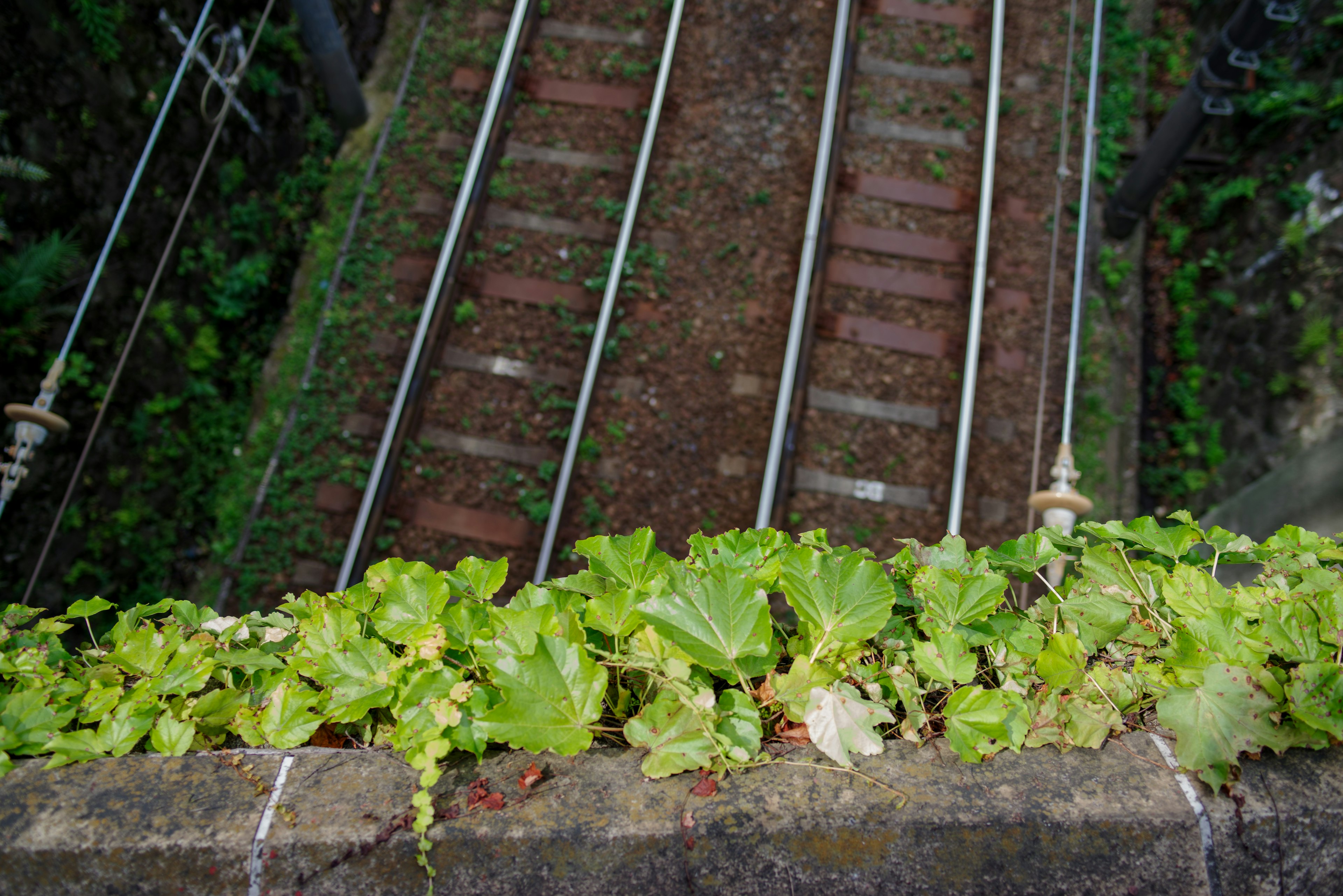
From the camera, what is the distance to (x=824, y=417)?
5109 millimetres

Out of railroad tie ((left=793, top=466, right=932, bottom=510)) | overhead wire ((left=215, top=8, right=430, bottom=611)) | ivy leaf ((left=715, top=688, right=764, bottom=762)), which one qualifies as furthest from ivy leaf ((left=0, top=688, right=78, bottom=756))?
railroad tie ((left=793, top=466, right=932, bottom=510))

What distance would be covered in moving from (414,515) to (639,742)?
13.4 feet

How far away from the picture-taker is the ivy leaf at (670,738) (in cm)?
127

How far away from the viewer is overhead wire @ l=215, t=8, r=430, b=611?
5.05 meters

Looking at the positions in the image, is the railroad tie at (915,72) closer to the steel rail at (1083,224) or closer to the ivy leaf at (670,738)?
the steel rail at (1083,224)

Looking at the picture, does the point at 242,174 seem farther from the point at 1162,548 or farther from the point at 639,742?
the point at 1162,548

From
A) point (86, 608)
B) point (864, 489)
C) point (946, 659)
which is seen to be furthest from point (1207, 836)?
Answer: point (864, 489)

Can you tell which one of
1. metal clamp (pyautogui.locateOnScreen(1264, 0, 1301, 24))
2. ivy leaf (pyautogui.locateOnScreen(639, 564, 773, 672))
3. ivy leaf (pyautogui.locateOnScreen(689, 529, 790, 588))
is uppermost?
metal clamp (pyautogui.locateOnScreen(1264, 0, 1301, 24))

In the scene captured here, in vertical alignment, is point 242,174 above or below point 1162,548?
above

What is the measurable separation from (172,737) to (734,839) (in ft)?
3.60

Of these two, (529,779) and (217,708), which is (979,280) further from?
(217,708)

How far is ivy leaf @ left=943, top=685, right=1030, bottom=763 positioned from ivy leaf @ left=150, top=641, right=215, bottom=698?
146 cm

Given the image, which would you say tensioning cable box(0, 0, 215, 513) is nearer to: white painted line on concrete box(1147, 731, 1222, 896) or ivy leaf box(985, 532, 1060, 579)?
ivy leaf box(985, 532, 1060, 579)

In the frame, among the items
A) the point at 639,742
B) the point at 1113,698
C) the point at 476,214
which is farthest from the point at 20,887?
the point at 476,214
